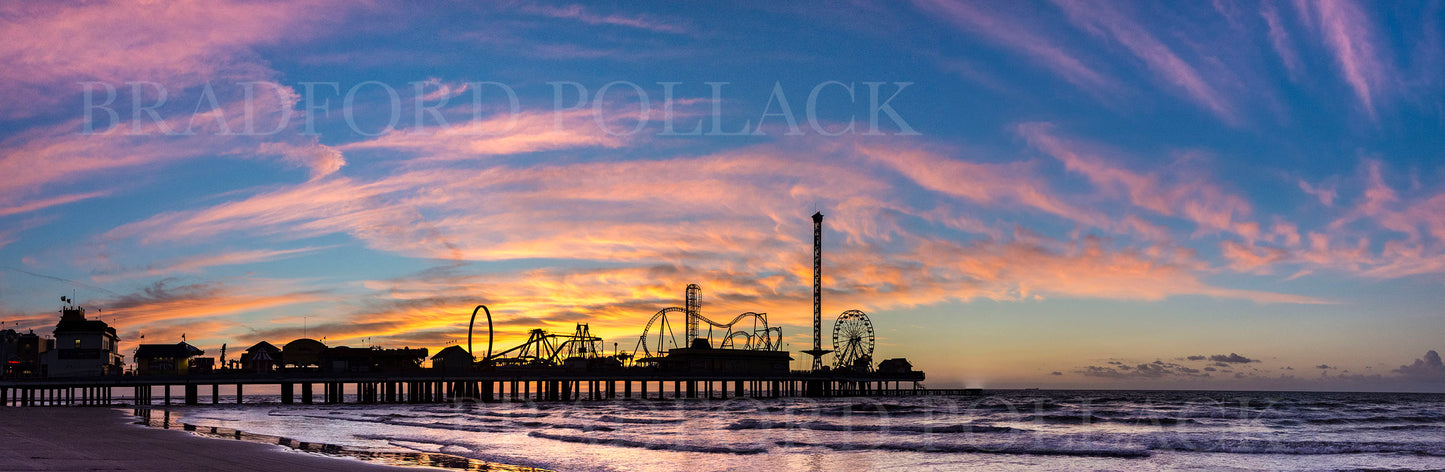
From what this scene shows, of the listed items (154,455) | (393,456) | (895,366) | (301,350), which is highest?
(154,455)

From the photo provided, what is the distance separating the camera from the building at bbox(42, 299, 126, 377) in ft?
287

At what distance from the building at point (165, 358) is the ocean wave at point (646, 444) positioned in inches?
2469

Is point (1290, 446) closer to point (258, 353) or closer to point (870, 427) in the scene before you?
point (870, 427)

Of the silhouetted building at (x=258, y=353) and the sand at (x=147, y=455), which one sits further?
the silhouetted building at (x=258, y=353)

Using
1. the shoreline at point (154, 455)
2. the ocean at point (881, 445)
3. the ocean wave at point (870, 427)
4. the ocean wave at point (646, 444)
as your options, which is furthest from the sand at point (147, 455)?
the ocean wave at point (870, 427)

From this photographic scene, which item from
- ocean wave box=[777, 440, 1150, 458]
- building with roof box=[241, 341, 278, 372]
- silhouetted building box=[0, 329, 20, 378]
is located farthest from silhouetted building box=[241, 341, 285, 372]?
ocean wave box=[777, 440, 1150, 458]

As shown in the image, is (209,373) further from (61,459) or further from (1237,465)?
(1237,465)

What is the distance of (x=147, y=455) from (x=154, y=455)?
155 millimetres

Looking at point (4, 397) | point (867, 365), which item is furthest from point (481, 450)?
point (867, 365)

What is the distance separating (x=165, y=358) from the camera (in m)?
95.1

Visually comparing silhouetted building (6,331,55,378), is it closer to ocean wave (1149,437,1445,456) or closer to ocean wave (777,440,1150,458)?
ocean wave (777,440,1150,458)

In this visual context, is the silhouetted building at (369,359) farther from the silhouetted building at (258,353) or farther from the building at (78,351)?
the building at (78,351)

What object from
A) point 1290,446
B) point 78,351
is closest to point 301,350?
point 78,351

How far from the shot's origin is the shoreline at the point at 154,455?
2230cm
